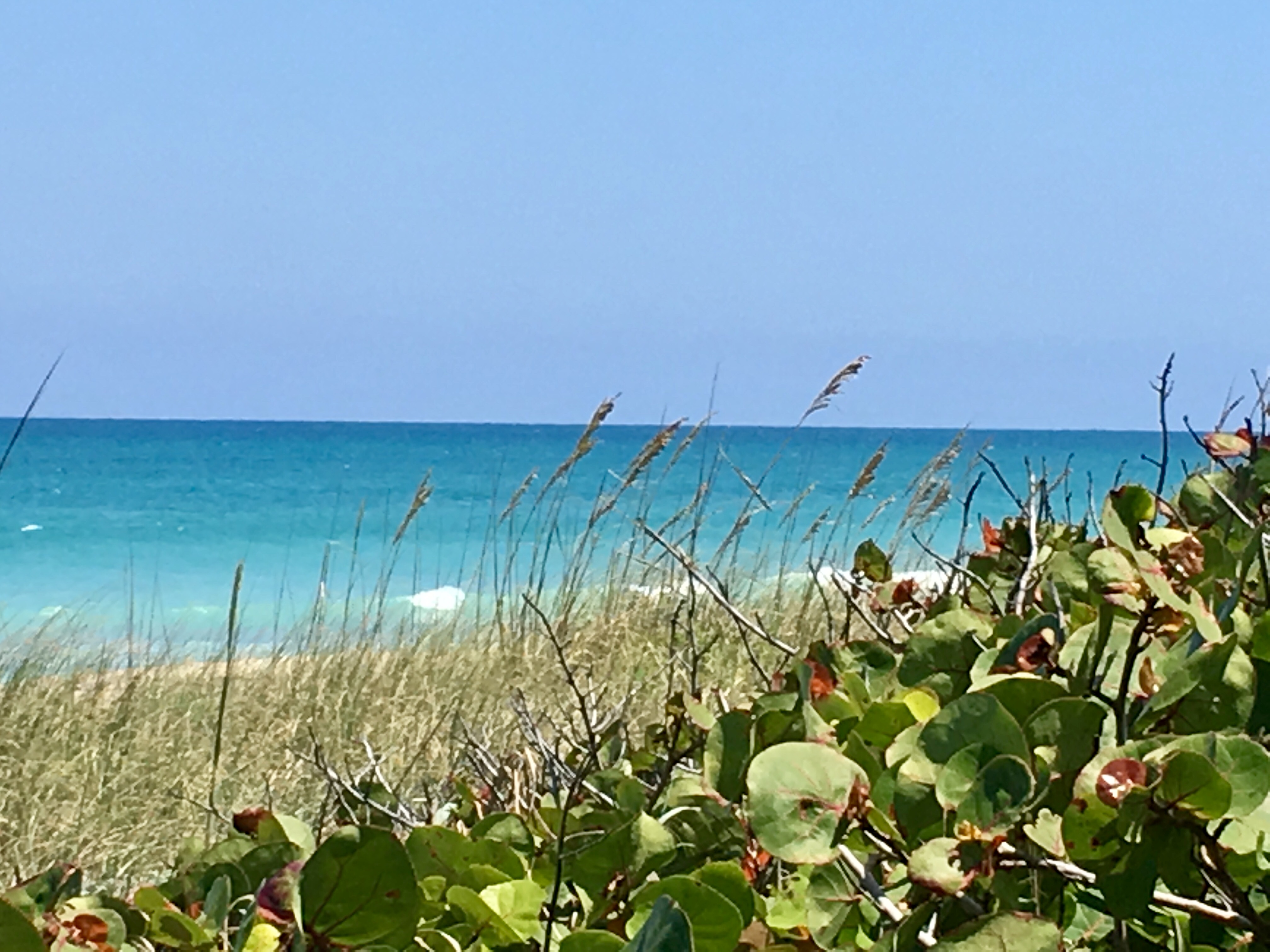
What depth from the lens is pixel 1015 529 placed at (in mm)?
1001

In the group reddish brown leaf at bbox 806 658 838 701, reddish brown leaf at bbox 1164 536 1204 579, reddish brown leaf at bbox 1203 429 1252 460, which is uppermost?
reddish brown leaf at bbox 1203 429 1252 460

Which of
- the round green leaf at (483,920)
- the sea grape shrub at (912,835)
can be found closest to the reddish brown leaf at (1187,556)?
the sea grape shrub at (912,835)

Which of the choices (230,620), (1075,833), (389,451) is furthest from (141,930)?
(389,451)

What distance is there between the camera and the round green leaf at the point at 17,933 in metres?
0.37

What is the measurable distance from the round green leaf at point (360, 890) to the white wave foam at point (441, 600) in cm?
355

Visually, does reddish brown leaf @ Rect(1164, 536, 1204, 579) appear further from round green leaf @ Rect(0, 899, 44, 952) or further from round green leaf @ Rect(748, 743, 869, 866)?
round green leaf @ Rect(0, 899, 44, 952)

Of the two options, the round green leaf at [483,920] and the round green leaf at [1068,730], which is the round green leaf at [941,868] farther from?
the round green leaf at [483,920]

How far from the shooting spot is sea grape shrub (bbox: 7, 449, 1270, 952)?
0.42 meters

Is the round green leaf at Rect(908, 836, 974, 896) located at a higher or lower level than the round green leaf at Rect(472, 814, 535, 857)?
higher

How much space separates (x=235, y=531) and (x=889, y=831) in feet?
70.8

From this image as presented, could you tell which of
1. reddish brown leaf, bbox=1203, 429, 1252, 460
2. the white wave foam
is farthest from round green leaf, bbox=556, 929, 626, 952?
the white wave foam

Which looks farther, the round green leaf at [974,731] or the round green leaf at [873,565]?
the round green leaf at [873,565]

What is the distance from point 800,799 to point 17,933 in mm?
230

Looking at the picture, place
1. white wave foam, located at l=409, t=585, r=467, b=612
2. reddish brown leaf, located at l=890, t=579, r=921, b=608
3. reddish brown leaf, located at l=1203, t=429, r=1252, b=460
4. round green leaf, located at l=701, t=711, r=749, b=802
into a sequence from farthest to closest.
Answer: white wave foam, located at l=409, t=585, r=467, b=612, reddish brown leaf, located at l=890, t=579, r=921, b=608, reddish brown leaf, located at l=1203, t=429, r=1252, b=460, round green leaf, located at l=701, t=711, r=749, b=802
